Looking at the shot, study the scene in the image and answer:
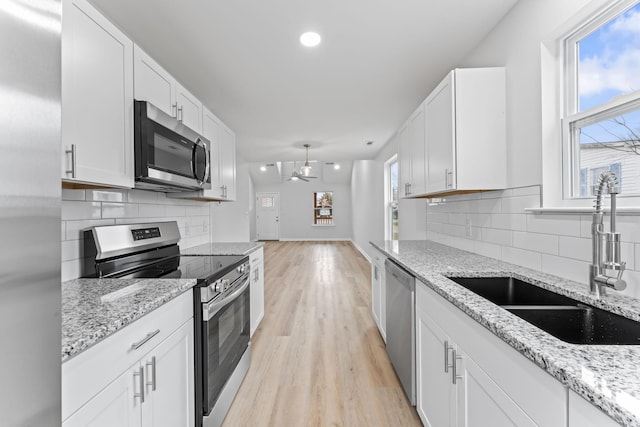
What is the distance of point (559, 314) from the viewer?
119 cm

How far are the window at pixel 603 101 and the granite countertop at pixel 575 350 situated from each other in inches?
18.2

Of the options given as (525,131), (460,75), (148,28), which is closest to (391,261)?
(525,131)

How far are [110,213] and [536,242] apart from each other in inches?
96.9

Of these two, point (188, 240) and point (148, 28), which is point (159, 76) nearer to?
point (148, 28)

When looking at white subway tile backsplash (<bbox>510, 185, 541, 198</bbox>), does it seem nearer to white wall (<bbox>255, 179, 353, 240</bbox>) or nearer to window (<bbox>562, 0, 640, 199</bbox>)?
window (<bbox>562, 0, 640, 199</bbox>)

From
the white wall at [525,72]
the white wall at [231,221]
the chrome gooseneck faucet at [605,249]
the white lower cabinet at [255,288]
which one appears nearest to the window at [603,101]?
the white wall at [525,72]

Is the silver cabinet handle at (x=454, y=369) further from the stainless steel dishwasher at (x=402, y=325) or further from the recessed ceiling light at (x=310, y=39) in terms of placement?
the recessed ceiling light at (x=310, y=39)

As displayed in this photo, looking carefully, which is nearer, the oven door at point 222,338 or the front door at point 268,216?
the oven door at point 222,338

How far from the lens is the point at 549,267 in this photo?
1.52 metres

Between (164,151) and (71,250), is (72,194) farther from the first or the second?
(164,151)

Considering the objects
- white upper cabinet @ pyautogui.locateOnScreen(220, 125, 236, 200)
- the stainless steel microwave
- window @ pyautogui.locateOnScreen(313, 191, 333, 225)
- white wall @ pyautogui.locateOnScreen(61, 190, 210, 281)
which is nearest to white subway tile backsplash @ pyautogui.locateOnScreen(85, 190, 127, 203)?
white wall @ pyautogui.locateOnScreen(61, 190, 210, 281)

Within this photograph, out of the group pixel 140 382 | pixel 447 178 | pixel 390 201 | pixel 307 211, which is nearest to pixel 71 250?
pixel 140 382

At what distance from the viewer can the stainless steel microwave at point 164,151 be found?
1611 millimetres

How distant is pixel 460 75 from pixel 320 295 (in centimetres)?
328
